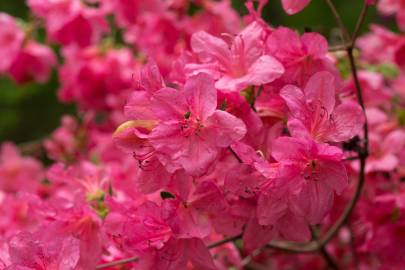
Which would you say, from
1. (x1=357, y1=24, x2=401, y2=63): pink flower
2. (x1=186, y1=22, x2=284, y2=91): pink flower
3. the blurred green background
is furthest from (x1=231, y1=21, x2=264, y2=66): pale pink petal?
the blurred green background

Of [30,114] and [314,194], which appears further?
[30,114]

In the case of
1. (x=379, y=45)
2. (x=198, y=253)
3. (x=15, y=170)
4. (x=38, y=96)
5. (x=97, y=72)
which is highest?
(x=198, y=253)

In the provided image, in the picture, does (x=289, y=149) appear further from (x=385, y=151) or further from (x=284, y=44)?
(x=385, y=151)

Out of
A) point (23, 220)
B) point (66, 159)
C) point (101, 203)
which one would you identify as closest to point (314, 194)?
point (101, 203)

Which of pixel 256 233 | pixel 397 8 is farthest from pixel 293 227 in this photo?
pixel 397 8

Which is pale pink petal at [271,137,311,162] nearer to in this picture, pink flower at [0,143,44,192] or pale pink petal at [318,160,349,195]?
pale pink petal at [318,160,349,195]

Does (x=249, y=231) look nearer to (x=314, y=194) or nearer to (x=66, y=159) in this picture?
(x=314, y=194)
